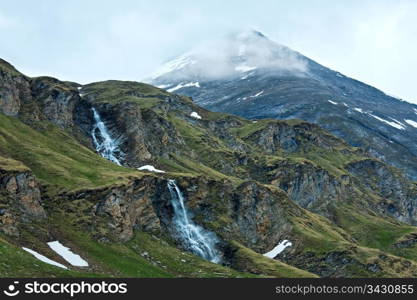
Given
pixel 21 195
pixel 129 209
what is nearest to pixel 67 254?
pixel 21 195

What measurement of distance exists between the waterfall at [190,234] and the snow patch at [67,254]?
171 ft

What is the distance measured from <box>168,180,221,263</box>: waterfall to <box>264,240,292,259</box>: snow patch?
26.3 metres

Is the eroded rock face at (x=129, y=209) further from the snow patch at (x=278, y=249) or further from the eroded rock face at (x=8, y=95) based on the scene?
the eroded rock face at (x=8, y=95)

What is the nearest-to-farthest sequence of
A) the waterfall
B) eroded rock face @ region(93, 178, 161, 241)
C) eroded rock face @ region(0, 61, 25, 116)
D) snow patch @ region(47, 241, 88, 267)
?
1. snow patch @ region(47, 241, 88, 267)
2. eroded rock face @ region(93, 178, 161, 241)
3. the waterfall
4. eroded rock face @ region(0, 61, 25, 116)

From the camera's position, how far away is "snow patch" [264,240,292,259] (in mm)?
191250

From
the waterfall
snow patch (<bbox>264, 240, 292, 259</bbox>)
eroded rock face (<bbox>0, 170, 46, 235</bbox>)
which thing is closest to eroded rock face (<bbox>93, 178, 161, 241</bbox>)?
the waterfall

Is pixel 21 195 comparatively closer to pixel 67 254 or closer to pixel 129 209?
pixel 67 254

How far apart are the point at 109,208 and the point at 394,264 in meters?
106

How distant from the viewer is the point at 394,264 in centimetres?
19888

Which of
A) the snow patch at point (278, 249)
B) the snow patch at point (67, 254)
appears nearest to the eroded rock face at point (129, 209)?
the snow patch at point (67, 254)

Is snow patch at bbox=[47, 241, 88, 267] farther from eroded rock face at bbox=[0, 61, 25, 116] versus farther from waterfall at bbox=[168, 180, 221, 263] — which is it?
eroded rock face at bbox=[0, 61, 25, 116]

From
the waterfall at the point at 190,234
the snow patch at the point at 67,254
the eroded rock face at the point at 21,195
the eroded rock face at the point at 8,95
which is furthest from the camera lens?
the eroded rock face at the point at 8,95

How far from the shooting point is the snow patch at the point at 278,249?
627ft

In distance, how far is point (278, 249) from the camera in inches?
7598
